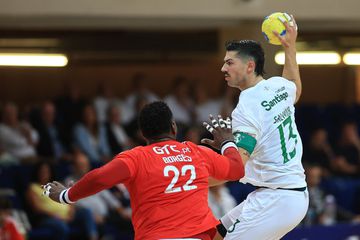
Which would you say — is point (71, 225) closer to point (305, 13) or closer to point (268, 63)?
point (268, 63)

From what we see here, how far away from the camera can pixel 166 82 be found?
1888cm

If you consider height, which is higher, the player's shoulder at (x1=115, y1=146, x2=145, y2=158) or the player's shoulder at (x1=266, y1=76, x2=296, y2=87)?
the player's shoulder at (x1=266, y1=76, x2=296, y2=87)

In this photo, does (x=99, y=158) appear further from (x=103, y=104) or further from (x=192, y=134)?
(x=192, y=134)

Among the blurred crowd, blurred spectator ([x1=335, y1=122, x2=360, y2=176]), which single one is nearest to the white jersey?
the blurred crowd

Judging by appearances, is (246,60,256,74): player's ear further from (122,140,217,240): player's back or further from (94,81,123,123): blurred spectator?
(94,81,123,123): blurred spectator

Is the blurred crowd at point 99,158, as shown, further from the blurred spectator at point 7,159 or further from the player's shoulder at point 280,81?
the player's shoulder at point 280,81

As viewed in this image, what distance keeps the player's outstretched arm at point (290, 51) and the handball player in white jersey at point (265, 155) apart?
0.84 ft

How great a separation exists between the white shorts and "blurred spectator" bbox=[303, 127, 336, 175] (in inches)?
370

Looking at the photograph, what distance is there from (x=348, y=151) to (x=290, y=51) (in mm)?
9791

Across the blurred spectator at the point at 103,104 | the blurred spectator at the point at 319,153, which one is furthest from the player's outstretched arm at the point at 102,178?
the blurred spectator at the point at 319,153

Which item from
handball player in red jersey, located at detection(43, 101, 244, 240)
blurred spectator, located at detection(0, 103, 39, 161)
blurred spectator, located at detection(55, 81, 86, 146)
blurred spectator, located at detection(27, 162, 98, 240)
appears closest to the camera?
handball player in red jersey, located at detection(43, 101, 244, 240)

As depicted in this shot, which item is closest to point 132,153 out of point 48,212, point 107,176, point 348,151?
point 107,176

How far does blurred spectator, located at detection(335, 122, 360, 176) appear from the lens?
53.2 feet

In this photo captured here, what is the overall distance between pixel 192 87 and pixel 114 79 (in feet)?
10.9
